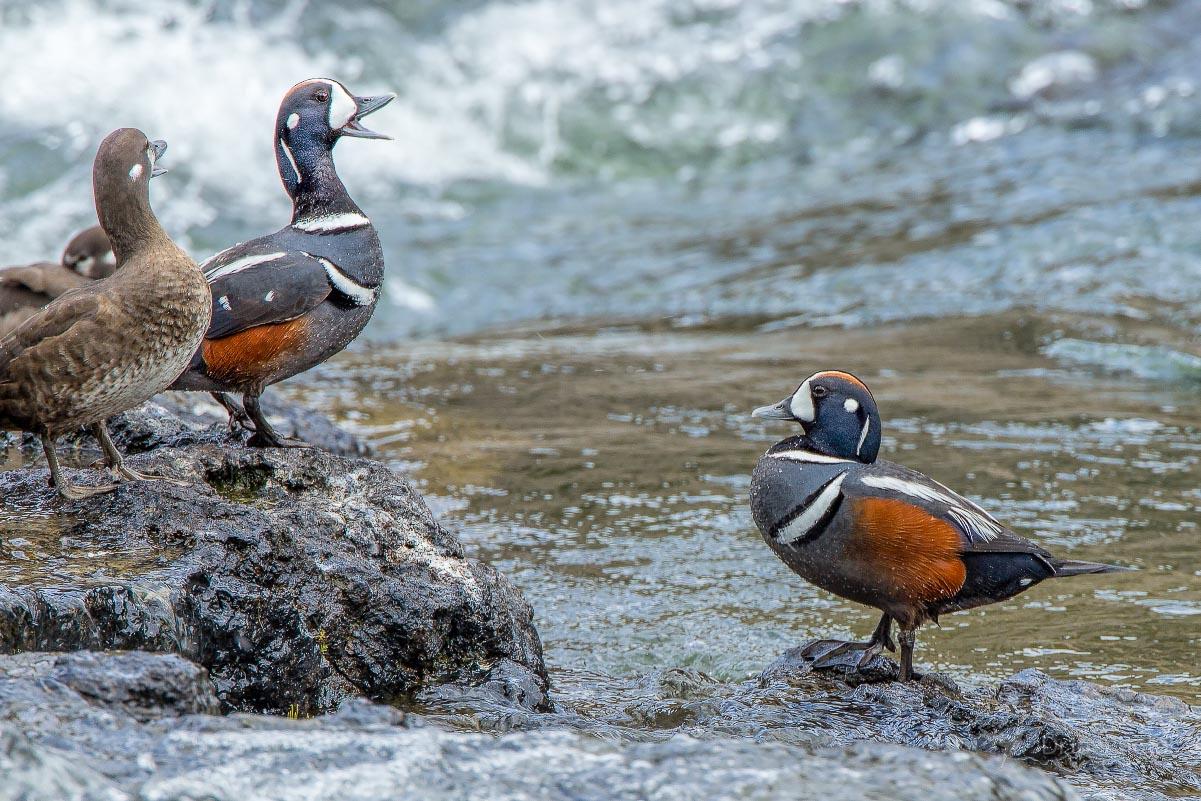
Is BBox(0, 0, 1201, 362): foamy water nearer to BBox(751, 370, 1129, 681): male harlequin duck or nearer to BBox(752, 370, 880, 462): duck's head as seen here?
BBox(752, 370, 880, 462): duck's head

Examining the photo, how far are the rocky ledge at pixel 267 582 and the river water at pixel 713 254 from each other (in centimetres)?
54

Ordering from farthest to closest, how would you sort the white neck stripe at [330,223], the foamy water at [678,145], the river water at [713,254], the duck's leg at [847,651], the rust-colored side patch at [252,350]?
the foamy water at [678,145] < the river water at [713,254] < the white neck stripe at [330,223] < the rust-colored side patch at [252,350] < the duck's leg at [847,651]

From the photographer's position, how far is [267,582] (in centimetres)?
389

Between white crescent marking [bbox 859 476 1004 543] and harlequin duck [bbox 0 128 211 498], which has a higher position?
harlequin duck [bbox 0 128 211 498]

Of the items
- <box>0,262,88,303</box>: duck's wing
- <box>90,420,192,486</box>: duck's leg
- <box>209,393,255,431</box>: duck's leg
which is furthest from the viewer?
<box>0,262,88,303</box>: duck's wing

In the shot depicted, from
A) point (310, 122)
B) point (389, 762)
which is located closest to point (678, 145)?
point (310, 122)

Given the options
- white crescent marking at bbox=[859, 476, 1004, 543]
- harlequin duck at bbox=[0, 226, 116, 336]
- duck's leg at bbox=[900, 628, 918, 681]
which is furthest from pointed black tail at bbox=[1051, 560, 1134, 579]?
harlequin duck at bbox=[0, 226, 116, 336]

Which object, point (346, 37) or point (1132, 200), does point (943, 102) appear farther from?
point (346, 37)

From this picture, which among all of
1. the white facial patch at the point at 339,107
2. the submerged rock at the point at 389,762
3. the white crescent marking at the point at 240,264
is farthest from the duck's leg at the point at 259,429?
the submerged rock at the point at 389,762

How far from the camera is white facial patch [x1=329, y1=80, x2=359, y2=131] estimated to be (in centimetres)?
523

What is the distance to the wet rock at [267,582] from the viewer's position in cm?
341

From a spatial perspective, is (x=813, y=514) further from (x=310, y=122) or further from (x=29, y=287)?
(x=29, y=287)

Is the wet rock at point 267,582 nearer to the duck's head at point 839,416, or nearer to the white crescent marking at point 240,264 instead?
the white crescent marking at point 240,264

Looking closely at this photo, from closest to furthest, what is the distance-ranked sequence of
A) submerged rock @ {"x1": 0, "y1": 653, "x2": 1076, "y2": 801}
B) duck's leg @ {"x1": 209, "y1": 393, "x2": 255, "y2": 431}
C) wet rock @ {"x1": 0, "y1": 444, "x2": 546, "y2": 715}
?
submerged rock @ {"x1": 0, "y1": 653, "x2": 1076, "y2": 801}, wet rock @ {"x1": 0, "y1": 444, "x2": 546, "y2": 715}, duck's leg @ {"x1": 209, "y1": 393, "x2": 255, "y2": 431}
